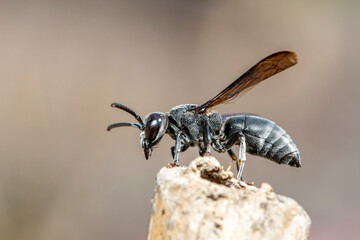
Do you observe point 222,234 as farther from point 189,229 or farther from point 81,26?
point 81,26

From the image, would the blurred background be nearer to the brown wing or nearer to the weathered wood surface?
the brown wing

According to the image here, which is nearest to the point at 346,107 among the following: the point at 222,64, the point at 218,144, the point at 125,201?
the point at 222,64

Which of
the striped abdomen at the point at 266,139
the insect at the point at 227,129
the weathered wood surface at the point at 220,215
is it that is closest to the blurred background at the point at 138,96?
the insect at the point at 227,129

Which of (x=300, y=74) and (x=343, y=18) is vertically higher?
(x=343, y=18)

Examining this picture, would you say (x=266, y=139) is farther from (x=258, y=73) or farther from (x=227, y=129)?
(x=258, y=73)

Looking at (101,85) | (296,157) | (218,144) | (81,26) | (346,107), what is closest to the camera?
(296,157)

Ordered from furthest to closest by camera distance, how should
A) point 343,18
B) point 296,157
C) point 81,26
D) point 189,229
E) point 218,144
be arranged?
1. point 343,18
2. point 81,26
3. point 218,144
4. point 296,157
5. point 189,229

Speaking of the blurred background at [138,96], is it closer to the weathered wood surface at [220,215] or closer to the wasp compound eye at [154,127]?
the wasp compound eye at [154,127]
